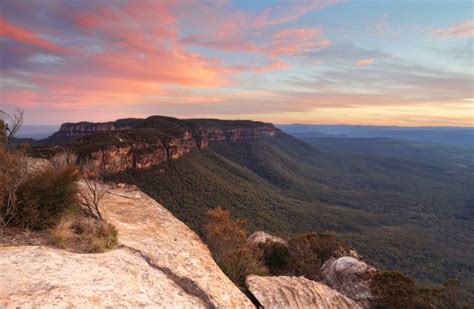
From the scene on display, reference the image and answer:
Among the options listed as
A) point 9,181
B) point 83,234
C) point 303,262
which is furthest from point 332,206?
point 9,181

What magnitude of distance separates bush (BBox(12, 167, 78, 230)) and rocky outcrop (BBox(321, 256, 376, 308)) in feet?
64.7

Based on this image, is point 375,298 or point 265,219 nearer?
point 375,298

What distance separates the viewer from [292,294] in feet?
43.0

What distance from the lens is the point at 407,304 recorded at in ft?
72.0

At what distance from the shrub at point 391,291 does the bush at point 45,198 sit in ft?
70.6

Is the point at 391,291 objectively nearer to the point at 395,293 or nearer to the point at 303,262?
the point at 395,293

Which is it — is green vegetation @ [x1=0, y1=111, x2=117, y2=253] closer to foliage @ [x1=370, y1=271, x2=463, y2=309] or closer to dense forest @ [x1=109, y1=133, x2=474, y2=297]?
foliage @ [x1=370, y1=271, x2=463, y2=309]

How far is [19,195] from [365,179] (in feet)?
565

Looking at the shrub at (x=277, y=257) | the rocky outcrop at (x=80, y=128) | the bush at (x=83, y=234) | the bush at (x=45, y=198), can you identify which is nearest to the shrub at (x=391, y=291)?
the shrub at (x=277, y=257)

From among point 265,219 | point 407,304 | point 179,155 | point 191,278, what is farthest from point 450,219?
point 191,278

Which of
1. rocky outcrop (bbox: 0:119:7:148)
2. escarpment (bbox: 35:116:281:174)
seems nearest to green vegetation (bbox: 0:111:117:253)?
rocky outcrop (bbox: 0:119:7:148)

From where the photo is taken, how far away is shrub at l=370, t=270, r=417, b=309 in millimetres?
21062

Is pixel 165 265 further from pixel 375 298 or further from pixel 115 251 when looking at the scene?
pixel 375 298

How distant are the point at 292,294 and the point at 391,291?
507 inches
